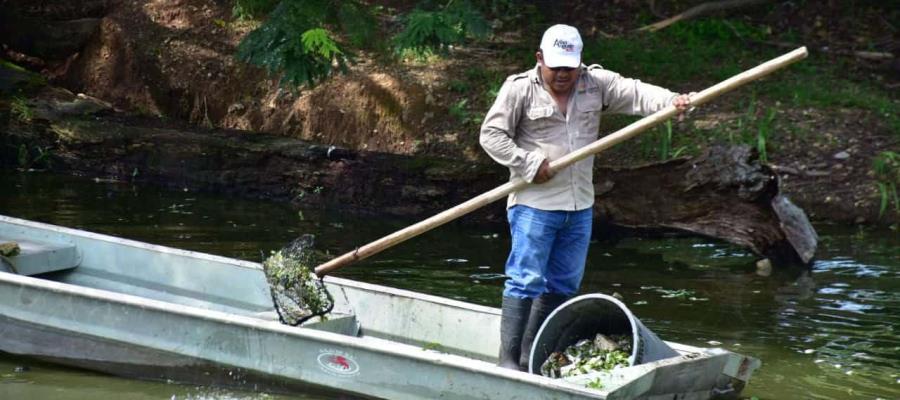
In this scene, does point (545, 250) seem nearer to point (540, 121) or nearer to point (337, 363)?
point (540, 121)

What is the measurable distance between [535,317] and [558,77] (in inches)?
44.8

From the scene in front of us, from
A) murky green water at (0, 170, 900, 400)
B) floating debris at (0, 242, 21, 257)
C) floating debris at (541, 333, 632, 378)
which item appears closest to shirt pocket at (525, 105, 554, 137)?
floating debris at (541, 333, 632, 378)

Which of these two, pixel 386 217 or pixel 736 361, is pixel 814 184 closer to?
pixel 386 217

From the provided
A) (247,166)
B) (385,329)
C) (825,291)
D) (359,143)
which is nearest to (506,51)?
(359,143)

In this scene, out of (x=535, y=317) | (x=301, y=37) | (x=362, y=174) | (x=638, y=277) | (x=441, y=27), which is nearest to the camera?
(x=535, y=317)

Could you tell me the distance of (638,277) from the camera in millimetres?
9047

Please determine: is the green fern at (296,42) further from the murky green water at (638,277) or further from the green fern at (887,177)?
the green fern at (887,177)

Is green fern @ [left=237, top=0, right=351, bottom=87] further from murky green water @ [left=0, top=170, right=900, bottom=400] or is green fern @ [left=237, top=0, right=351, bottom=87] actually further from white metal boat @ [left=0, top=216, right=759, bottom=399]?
white metal boat @ [left=0, top=216, right=759, bottom=399]

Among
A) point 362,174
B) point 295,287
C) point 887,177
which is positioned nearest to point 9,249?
point 295,287

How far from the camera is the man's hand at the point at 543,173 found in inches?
225

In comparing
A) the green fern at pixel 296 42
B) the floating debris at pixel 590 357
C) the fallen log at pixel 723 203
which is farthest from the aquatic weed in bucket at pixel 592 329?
the green fern at pixel 296 42

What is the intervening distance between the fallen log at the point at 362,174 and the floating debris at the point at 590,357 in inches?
131

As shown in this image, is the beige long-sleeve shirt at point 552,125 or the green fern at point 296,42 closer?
the beige long-sleeve shirt at point 552,125

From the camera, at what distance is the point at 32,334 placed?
21.6ft
